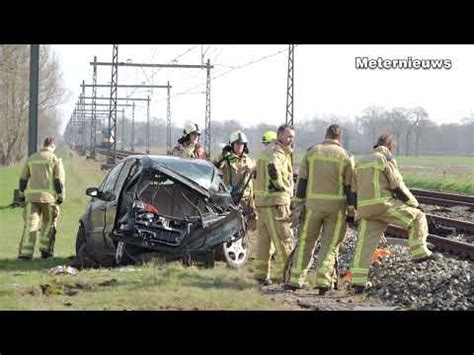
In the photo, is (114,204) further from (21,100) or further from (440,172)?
(21,100)

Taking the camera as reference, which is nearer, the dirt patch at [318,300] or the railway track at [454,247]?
the dirt patch at [318,300]

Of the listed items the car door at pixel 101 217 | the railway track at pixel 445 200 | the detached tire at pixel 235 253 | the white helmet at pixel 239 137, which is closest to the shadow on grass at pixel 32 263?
the car door at pixel 101 217

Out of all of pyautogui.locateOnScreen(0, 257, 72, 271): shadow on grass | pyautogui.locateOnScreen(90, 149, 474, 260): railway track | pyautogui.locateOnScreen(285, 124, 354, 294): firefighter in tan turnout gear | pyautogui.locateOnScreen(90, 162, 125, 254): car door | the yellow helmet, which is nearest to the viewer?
pyautogui.locateOnScreen(285, 124, 354, 294): firefighter in tan turnout gear

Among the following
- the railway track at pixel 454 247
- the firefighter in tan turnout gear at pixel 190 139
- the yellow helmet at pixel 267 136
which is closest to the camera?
the yellow helmet at pixel 267 136

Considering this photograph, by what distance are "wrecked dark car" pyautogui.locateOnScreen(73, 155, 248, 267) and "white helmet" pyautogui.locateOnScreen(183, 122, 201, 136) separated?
2.05m

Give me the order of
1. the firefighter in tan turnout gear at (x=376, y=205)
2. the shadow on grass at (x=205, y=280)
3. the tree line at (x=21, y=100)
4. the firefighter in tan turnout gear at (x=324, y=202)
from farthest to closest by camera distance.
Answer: the tree line at (x=21, y=100) → the shadow on grass at (x=205, y=280) → the firefighter in tan turnout gear at (x=324, y=202) → the firefighter in tan turnout gear at (x=376, y=205)

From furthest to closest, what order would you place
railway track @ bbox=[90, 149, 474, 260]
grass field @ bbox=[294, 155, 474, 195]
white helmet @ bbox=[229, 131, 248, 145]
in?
grass field @ bbox=[294, 155, 474, 195] → railway track @ bbox=[90, 149, 474, 260] → white helmet @ bbox=[229, 131, 248, 145]

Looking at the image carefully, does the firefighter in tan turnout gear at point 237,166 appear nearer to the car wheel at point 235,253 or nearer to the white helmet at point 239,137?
the white helmet at point 239,137

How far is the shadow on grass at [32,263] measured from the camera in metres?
11.2

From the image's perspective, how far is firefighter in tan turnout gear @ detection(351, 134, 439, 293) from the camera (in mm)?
9117

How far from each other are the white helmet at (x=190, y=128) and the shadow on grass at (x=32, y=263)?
2.86m

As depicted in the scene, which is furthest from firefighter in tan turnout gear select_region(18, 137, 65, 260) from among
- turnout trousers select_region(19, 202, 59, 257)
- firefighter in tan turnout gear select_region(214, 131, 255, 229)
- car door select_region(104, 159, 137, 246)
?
firefighter in tan turnout gear select_region(214, 131, 255, 229)

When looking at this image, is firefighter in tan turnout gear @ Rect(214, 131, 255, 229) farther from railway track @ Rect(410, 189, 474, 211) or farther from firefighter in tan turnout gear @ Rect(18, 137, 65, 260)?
railway track @ Rect(410, 189, 474, 211)

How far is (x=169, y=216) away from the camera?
1052 cm
